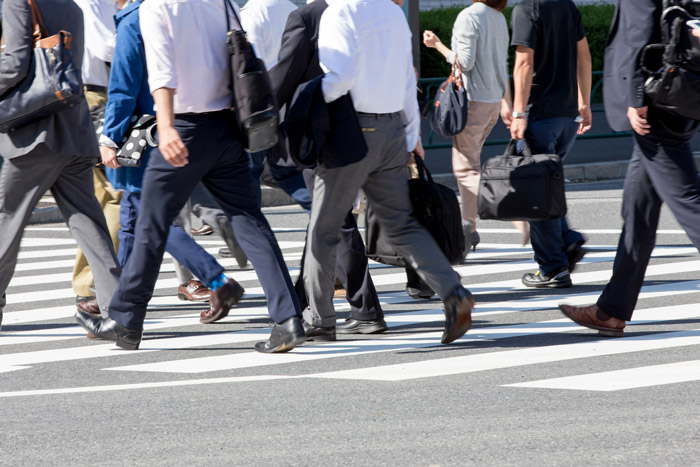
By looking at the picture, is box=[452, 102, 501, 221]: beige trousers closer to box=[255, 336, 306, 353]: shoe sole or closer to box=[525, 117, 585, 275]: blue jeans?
box=[525, 117, 585, 275]: blue jeans

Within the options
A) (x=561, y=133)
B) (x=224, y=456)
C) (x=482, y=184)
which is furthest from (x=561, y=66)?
(x=224, y=456)

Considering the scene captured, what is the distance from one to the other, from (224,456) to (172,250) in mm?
3402

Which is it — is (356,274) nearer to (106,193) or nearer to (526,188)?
(526,188)

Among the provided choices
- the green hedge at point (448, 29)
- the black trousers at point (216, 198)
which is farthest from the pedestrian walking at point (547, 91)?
the green hedge at point (448, 29)

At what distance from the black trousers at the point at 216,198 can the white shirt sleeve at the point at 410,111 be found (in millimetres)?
819

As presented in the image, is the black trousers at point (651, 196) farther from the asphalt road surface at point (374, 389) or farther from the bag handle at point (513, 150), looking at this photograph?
the bag handle at point (513, 150)

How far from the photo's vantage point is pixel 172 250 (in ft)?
25.0

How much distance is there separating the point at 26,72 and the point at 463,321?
2586 millimetres

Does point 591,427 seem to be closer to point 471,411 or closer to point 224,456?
point 471,411

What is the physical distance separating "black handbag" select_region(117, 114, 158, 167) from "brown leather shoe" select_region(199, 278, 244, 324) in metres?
1.01

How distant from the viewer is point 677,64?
5.90 meters

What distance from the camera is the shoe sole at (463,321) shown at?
628 centimetres

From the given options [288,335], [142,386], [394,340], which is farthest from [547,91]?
[142,386]

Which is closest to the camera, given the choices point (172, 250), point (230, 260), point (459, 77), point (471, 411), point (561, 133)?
point (471, 411)
